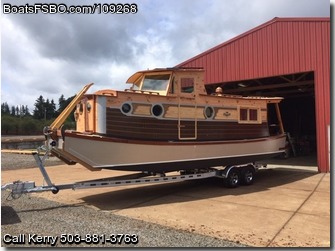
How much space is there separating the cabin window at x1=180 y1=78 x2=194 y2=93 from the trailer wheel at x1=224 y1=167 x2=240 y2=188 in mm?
3065

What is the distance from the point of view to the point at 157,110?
26.7 ft

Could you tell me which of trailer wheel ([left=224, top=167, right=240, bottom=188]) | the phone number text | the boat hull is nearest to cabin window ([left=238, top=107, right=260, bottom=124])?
the boat hull

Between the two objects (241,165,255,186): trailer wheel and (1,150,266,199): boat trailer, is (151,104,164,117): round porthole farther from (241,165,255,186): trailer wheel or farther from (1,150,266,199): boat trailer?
(241,165,255,186): trailer wheel

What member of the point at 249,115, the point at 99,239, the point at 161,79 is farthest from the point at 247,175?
the point at 99,239

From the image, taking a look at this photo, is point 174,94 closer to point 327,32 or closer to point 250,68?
point 250,68

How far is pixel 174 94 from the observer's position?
8.44 meters

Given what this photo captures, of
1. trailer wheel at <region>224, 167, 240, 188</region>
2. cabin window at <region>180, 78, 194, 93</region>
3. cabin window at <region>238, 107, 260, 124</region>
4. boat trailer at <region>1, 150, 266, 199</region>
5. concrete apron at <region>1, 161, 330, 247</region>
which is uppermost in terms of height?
cabin window at <region>180, 78, 194, 93</region>

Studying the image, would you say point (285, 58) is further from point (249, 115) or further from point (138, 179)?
point (138, 179)

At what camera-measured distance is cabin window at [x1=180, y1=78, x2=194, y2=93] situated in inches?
342

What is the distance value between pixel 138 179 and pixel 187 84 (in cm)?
321

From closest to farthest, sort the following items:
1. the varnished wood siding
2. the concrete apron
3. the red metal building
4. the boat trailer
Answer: the concrete apron < the boat trailer < the varnished wood siding < the red metal building

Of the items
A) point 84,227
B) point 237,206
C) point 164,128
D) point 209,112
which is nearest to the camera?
point 84,227

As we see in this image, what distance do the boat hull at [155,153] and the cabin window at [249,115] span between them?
2.45ft

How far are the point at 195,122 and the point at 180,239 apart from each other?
4.45 m
